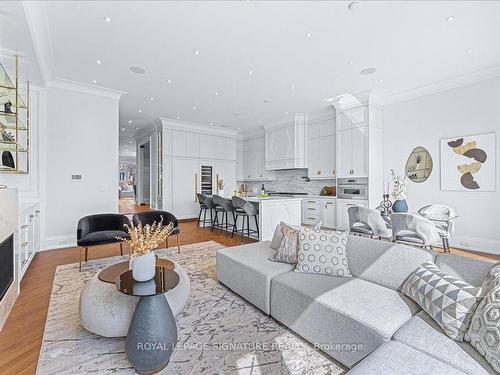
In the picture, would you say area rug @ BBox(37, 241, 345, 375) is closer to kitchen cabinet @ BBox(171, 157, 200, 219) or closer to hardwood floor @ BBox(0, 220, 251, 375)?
hardwood floor @ BBox(0, 220, 251, 375)

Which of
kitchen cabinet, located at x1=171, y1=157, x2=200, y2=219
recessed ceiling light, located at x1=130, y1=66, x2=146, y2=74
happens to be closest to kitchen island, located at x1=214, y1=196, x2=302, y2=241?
recessed ceiling light, located at x1=130, y1=66, x2=146, y2=74

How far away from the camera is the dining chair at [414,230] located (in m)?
3.30

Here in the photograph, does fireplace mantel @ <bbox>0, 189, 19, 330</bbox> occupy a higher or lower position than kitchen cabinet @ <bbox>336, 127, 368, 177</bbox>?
lower

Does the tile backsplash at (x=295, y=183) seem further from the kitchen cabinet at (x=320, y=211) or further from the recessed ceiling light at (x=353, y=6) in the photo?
the recessed ceiling light at (x=353, y=6)

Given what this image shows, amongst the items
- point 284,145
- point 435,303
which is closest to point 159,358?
point 435,303

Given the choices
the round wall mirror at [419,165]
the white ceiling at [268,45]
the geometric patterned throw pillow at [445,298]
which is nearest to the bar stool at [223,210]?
the white ceiling at [268,45]

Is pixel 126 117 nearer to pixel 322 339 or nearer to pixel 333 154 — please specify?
pixel 333 154

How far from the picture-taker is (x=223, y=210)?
5.89m

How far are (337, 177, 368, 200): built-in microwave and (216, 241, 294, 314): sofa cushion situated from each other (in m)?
3.59

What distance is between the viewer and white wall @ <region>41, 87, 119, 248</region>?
15.4ft

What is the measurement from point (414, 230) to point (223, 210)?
383 centimetres

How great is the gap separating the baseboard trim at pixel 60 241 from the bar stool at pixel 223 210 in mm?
2971

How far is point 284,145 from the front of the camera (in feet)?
25.4

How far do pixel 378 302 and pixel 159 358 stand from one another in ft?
5.09
